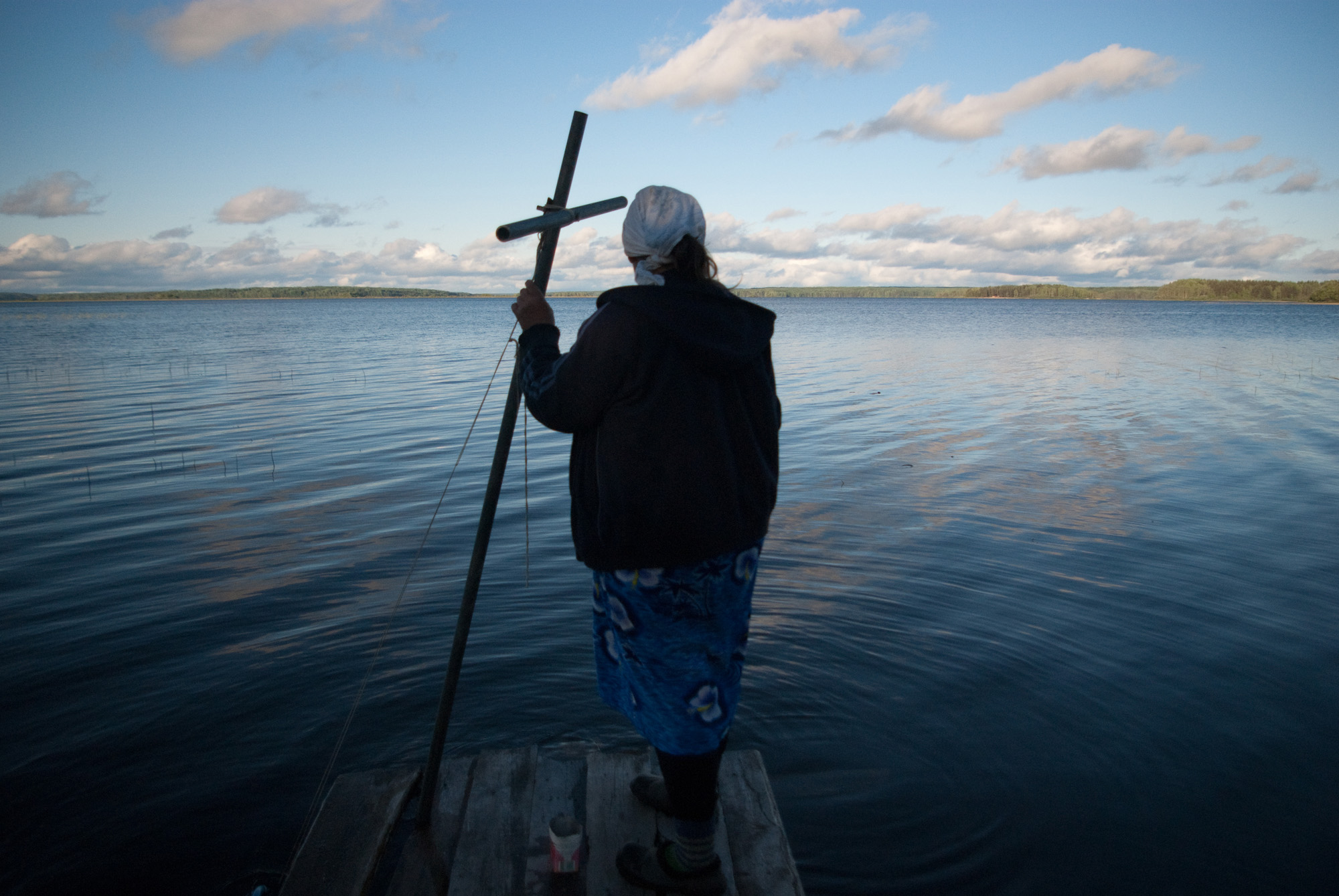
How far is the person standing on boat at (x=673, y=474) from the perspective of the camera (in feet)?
7.25

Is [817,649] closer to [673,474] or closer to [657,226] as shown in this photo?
[673,474]

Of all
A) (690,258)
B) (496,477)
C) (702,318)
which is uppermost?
(690,258)

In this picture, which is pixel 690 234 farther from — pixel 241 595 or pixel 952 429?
pixel 952 429

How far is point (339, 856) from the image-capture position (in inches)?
110

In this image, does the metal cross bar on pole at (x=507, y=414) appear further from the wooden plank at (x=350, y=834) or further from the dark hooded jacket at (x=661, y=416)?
the dark hooded jacket at (x=661, y=416)

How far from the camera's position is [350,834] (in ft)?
9.55

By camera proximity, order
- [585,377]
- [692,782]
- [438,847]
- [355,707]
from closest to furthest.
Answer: [585,377] → [692,782] → [438,847] → [355,707]

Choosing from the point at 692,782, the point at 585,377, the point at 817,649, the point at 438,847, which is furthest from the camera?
the point at 817,649

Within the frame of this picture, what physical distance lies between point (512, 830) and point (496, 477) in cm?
132

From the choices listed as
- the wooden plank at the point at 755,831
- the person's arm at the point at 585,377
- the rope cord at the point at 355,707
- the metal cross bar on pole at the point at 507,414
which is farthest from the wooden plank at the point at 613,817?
the person's arm at the point at 585,377

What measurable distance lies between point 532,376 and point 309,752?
286 cm

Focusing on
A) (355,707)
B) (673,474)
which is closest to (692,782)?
(673,474)

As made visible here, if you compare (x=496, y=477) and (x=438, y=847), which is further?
(x=438, y=847)

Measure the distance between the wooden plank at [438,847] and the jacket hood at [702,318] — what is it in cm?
195
